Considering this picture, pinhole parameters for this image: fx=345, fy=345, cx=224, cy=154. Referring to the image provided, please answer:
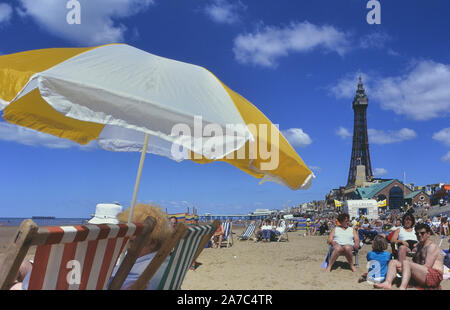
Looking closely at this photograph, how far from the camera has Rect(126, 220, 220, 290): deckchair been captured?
2.09 meters

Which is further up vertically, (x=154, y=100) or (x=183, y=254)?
(x=154, y=100)

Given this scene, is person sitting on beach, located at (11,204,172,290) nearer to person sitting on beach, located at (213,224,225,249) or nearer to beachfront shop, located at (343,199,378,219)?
person sitting on beach, located at (213,224,225,249)

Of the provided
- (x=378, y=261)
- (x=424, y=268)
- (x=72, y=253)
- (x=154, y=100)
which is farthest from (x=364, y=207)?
(x=72, y=253)

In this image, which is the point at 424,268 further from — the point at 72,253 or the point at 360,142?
the point at 360,142

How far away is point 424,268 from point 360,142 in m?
109

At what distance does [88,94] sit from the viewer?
7.59ft

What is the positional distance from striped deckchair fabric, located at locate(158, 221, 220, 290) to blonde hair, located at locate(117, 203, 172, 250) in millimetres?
132

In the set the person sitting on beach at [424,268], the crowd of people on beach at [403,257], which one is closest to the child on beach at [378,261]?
the crowd of people on beach at [403,257]

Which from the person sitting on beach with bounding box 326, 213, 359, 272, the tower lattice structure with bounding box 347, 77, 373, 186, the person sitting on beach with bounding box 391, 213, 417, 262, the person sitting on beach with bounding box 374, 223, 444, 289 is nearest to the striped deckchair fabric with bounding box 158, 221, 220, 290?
the person sitting on beach with bounding box 374, 223, 444, 289

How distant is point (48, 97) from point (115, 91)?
1.46 feet

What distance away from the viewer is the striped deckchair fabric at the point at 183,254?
233 centimetres

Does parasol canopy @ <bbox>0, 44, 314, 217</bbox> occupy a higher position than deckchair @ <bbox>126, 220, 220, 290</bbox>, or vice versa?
parasol canopy @ <bbox>0, 44, 314, 217</bbox>

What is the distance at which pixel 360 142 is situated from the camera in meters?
106
